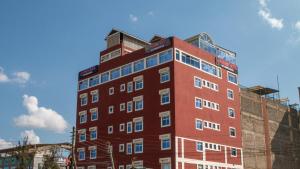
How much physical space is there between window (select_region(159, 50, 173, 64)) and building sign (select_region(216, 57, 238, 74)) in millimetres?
11637

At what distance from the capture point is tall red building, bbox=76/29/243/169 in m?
64.5

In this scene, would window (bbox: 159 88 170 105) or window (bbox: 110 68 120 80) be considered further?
window (bbox: 110 68 120 80)

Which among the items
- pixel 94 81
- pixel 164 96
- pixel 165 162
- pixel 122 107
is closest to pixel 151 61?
pixel 164 96

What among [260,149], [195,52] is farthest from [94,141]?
[260,149]

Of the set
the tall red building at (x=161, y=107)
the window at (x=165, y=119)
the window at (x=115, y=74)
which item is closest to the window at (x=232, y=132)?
the tall red building at (x=161, y=107)

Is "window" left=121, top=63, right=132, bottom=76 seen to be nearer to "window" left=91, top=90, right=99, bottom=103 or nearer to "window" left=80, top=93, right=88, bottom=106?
"window" left=91, top=90, right=99, bottom=103

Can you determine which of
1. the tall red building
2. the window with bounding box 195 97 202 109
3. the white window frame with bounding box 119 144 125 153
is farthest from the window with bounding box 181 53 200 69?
the white window frame with bounding box 119 144 125 153

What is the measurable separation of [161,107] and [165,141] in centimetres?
549

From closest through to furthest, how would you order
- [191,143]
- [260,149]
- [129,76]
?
1. [191,143]
2. [129,76]
3. [260,149]

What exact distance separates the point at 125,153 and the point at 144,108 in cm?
804

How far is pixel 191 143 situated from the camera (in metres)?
64.4

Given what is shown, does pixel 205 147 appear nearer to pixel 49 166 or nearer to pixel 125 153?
pixel 125 153

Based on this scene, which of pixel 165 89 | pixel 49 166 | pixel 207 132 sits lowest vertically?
pixel 49 166

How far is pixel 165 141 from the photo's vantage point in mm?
63562
